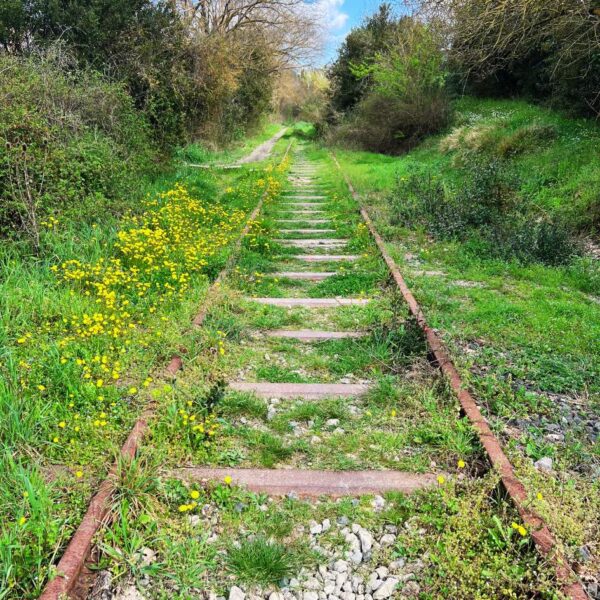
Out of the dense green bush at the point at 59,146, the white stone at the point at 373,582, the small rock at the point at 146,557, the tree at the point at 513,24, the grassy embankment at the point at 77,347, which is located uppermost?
the tree at the point at 513,24

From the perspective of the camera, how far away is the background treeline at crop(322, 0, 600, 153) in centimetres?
851

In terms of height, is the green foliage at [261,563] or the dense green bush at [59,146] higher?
the dense green bush at [59,146]

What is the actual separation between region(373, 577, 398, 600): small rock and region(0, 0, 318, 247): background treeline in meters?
5.46

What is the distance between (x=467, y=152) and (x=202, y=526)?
1300 cm

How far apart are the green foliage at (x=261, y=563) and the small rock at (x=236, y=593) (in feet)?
0.16

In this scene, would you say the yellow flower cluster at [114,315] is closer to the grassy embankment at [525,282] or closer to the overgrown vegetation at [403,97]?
the grassy embankment at [525,282]

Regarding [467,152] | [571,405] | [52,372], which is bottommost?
[571,405]

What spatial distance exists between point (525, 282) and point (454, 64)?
11040mm

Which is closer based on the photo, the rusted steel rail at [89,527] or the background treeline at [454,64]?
the rusted steel rail at [89,527]

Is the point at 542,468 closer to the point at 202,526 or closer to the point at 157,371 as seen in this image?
the point at 202,526

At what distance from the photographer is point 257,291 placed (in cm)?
613

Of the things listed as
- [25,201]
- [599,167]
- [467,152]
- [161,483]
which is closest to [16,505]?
[161,483]

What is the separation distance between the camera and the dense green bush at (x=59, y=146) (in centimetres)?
622

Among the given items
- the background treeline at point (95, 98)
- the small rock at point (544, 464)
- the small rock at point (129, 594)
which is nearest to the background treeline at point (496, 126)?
the small rock at point (544, 464)
